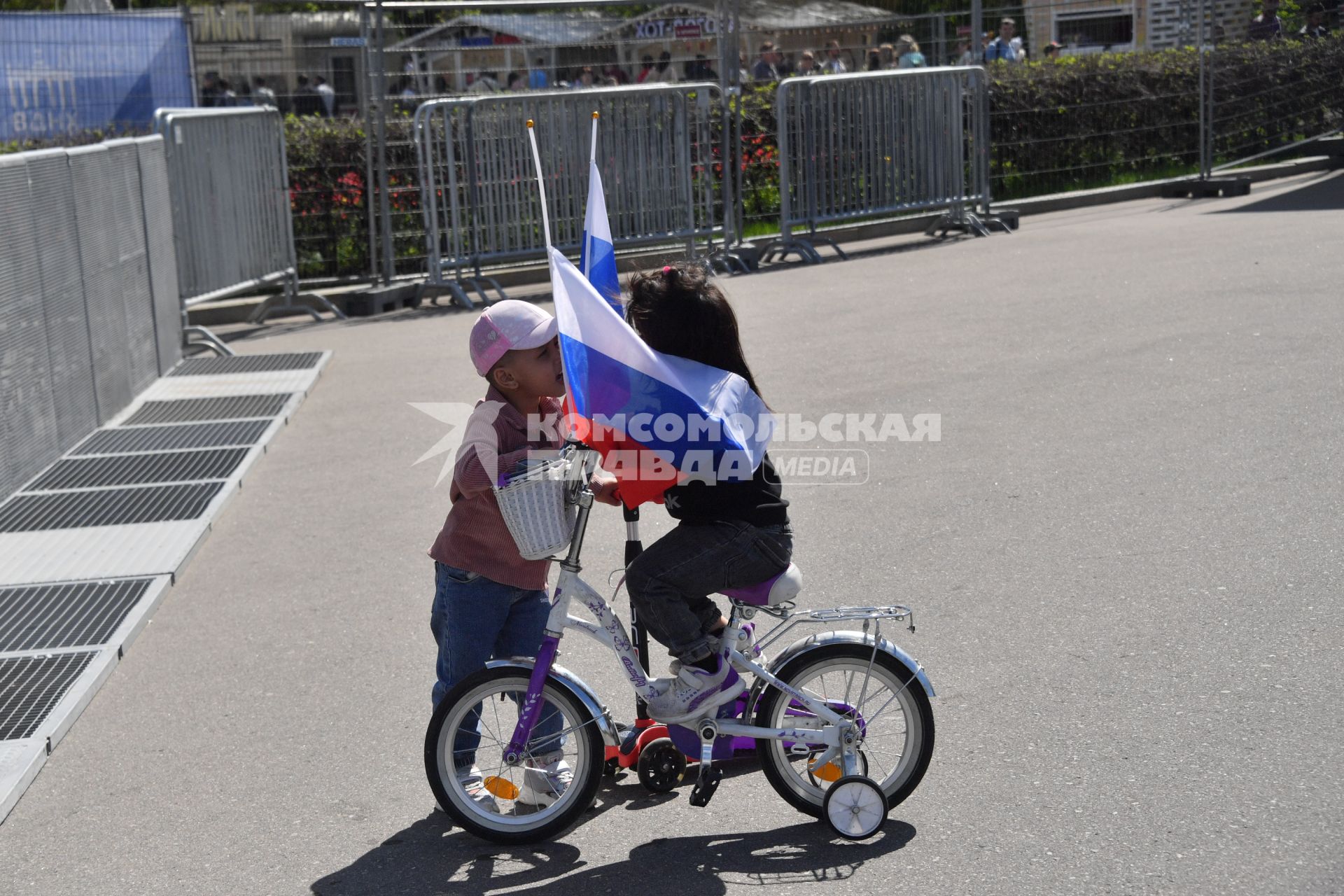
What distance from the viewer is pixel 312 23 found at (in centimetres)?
1534

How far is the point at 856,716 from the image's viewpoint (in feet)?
13.4

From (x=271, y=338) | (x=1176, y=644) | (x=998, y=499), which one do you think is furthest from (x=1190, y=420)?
(x=271, y=338)

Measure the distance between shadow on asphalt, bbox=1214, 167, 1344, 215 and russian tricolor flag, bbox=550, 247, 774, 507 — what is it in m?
15.1

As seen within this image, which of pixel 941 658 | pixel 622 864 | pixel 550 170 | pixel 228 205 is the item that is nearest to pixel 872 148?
pixel 550 170

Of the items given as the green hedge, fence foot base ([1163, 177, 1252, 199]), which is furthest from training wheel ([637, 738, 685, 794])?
fence foot base ([1163, 177, 1252, 199])

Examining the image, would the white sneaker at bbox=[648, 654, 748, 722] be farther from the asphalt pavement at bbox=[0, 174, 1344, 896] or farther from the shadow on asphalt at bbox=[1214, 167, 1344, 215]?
the shadow on asphalt at bbox=[1214, 167, 1344, 215]

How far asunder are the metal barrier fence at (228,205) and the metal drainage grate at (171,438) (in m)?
2.77

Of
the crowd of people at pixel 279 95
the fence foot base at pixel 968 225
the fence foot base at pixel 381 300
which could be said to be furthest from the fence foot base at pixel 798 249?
the crowd of people at pixel 279 95

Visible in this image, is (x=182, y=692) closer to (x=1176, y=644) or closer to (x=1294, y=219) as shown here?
(x=1176, y=644)

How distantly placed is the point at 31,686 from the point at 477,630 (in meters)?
2.11

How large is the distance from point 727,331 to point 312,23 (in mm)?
12637

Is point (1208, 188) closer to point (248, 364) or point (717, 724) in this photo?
point (248, 364)

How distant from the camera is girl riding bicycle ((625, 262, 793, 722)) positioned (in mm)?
3865

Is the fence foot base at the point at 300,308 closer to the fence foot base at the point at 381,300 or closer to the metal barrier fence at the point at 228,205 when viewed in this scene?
the metal barrier fence at the point at 228,205
